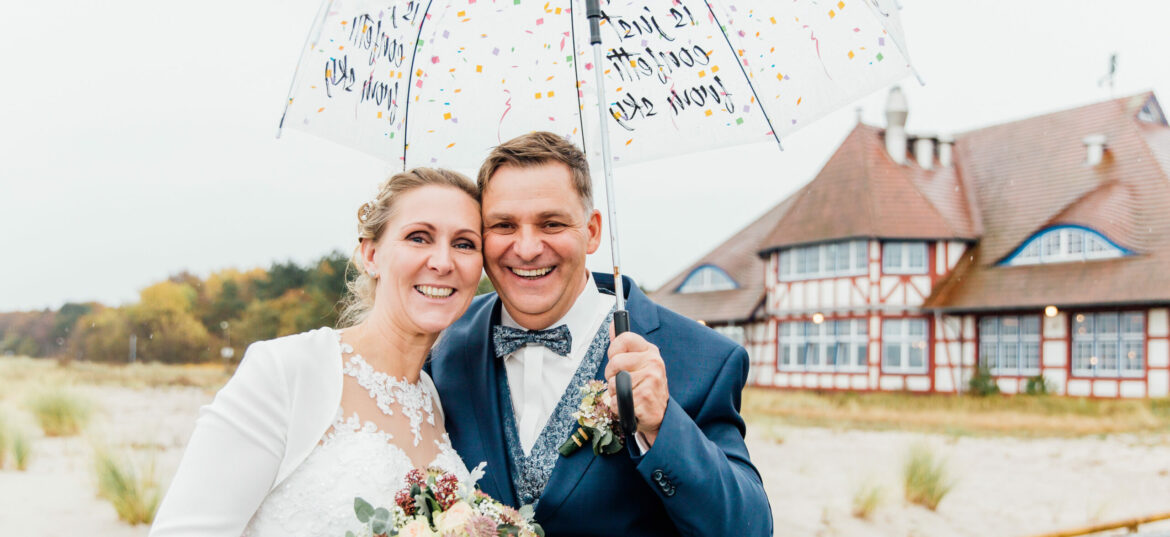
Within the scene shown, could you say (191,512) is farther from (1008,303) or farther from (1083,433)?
(1008,303)

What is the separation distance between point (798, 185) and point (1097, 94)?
8.83 feet

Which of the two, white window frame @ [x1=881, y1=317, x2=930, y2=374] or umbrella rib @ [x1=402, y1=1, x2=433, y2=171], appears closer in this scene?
umbrella rib @ [x1=402, y1=1, x2=433, y2=171]

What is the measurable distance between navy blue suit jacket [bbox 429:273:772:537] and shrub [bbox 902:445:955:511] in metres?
5.50

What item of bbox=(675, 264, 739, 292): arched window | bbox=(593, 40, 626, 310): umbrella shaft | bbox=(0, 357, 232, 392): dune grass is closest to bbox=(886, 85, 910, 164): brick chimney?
bbox=(675, 264, 739, 292): arched window

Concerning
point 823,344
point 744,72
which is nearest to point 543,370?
point 744,72

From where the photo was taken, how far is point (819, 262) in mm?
8438

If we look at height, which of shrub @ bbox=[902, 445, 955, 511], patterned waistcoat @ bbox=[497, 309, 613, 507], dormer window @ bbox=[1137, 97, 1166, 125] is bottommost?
shrub @ bbox=[902, 445, 955, 511]

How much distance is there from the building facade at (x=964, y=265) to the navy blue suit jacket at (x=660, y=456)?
5619 mm

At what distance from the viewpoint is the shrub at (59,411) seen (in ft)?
18.2

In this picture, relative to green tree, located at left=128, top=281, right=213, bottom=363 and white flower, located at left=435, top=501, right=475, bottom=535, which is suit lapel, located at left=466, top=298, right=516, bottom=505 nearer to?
white flower, located at left=435, top=501, right=475, bottom=535

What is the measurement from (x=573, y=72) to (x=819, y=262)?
6.64 metres

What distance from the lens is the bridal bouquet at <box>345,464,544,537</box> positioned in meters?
1.39

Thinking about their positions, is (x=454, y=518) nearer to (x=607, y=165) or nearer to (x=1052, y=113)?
(x=607, y=165)

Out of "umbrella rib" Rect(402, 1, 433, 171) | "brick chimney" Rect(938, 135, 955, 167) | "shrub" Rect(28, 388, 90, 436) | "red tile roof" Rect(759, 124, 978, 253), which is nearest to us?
"umbrella rib" Rect(402, 1, 433, 171)
